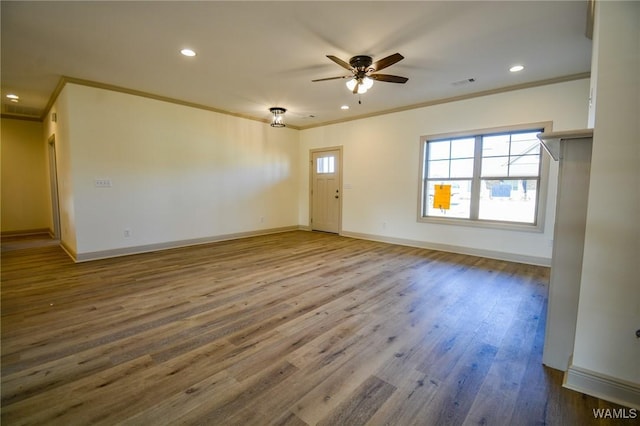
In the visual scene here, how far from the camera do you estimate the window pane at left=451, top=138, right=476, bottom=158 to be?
15.8 ft

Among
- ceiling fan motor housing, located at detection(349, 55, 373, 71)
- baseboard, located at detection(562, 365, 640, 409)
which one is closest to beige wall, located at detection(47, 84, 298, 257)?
ceiling fan motor housing, located at detection(349, 55, 373, 71)

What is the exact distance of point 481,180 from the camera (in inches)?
186

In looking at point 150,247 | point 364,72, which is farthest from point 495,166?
point 150,247

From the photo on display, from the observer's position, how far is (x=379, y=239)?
5.93 meters

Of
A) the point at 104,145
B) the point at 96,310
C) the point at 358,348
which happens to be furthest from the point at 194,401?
the point at 104,145

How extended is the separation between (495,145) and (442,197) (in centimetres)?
120

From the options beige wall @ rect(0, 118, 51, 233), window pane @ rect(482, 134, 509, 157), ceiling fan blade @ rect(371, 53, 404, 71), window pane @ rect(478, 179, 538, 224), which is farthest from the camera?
beige wall @ rect(0, 118, 51, 233)

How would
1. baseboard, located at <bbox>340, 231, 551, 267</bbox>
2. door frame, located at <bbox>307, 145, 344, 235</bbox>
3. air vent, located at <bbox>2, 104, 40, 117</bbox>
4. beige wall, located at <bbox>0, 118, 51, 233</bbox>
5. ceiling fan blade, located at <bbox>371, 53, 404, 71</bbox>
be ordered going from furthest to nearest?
door frame, located at <bbox>307, 145, 344, 235</bbox> → beige wall, located at <bbox>0, 118, 51, 233</bbox> → air vent, located at <bbox>2, 104, 40, 117</bbox> → baseboard, located at <bbox>340, 231, 551, 267</bbox> → ceiling fan blade, located at <bbox>371, 53, 404, 71</bbox>

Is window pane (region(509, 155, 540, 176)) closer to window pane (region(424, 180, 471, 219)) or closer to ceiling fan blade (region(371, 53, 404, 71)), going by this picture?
window pane (region(424, 180, 471, 219))

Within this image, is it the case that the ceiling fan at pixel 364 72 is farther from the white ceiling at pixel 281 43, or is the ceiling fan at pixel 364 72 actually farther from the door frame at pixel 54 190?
the door frame at pixel 54 190

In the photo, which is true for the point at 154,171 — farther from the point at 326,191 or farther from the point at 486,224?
the point at 486,224

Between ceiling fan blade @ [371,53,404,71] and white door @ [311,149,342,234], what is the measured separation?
3427 mm

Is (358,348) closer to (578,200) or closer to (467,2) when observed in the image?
(578,200)

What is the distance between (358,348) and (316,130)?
19.4 feet
